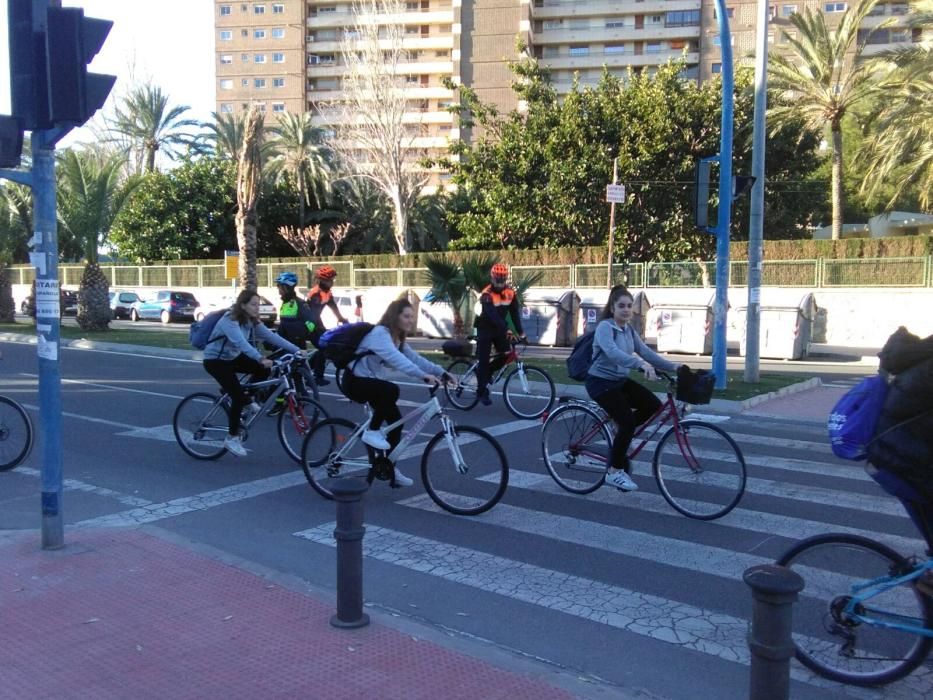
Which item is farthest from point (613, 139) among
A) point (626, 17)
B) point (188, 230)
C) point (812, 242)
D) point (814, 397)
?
point (626, 17)

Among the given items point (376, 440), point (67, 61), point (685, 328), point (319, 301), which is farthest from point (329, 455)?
point (685, 328)

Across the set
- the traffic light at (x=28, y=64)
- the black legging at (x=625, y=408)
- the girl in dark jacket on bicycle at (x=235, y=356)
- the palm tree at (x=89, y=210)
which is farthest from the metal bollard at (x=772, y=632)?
the palm tree at (x=89, y=210)

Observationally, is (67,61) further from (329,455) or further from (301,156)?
(301,156)

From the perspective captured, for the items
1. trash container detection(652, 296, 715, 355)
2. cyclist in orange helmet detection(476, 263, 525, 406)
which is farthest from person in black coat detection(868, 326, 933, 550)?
trash container detection(652, 296, 715, 355)

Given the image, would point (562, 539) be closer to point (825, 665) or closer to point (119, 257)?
point (825, 665)

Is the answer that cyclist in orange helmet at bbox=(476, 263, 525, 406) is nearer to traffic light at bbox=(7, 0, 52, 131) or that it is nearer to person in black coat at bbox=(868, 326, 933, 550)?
traffic light at bbox=(7, 0, 52, 131)

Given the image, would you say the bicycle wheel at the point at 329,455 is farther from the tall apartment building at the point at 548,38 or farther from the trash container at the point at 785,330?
the tall apartment building at the point at 548,38

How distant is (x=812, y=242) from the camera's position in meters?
29.5

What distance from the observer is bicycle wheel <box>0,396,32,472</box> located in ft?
27.9

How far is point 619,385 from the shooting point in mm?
7078

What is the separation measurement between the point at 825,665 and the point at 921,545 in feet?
8.18

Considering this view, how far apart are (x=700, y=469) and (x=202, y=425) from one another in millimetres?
5010

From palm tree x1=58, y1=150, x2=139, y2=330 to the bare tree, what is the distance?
17.3 metres

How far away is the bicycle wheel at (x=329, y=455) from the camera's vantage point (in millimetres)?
7297
